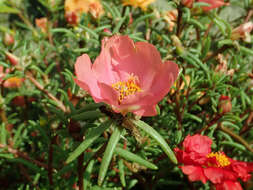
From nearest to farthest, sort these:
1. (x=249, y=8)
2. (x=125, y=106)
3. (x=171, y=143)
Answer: (x=125, y=106) < (x=171, y=143) < (x=249, y=8)

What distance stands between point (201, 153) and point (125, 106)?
36 centimetres

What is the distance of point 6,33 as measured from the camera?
1146 mm

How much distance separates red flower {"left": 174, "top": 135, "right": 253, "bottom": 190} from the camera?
81 cm

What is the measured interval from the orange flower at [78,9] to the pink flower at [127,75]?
53 centimetres

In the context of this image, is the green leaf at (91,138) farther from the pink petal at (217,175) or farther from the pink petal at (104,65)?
the pink petal at (217,175)

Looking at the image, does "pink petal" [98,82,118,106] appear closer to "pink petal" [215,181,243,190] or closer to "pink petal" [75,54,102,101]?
"pink petal" [75,54,102,101]

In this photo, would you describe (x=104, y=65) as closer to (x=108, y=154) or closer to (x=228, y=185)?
(x=108, y=154)

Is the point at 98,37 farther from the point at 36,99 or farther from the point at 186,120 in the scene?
the point at 36,99

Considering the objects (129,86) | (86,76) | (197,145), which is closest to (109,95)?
(86,76)

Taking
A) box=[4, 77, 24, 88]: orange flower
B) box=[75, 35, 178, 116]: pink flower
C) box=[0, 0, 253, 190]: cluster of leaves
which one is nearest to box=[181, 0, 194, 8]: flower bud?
box=[0, 0, 253, 190]: cluster of leaves

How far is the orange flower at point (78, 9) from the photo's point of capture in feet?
4.15

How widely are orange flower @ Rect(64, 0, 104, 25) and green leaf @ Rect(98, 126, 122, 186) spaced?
29.6 inches

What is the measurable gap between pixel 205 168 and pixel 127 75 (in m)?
0.40

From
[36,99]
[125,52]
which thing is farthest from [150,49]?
[36,99]
